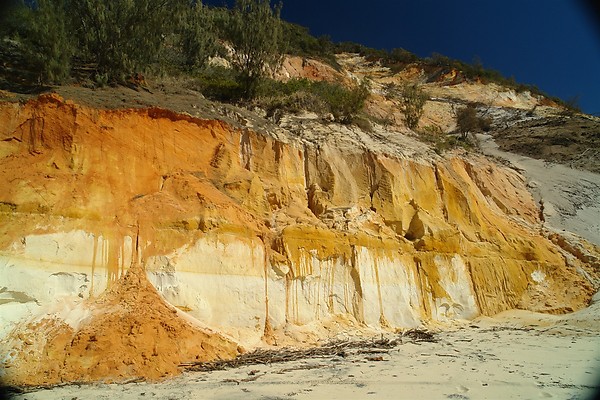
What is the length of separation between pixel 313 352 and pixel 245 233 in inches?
154

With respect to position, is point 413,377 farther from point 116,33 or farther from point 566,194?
point 566,194

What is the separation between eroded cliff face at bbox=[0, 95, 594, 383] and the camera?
10.2 metres

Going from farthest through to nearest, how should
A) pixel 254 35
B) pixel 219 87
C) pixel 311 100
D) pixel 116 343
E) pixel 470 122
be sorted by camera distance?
pixel 470 122, pixel 254 35, pixel 311 100, pixel 219 87, pixel 116 343

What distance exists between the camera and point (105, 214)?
11.3 m

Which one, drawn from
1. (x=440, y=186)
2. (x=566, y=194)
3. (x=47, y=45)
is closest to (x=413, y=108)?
(x=566, y=194)

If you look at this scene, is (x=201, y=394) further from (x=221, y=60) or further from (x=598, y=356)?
(x=221, y=60)

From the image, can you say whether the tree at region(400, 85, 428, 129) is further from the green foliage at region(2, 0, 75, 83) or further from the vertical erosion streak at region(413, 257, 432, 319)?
the green foliage at region(2, 0, 75, 83)

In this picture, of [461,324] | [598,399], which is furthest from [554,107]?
[598,399]

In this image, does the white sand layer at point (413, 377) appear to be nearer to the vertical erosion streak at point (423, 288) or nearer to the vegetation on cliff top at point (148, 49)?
the vertical erosion streak at point (423, 288)

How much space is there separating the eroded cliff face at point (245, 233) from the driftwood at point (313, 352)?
646mm

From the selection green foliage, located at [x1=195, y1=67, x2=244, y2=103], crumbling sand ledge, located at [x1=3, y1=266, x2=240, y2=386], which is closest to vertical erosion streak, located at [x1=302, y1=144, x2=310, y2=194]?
green foliage, located at [x1=195, y1=67, x2=244, y2=103]

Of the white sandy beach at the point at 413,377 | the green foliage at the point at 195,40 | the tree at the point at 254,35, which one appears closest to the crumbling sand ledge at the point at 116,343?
the white sandy beach at the point at 413,377

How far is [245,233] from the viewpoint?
523 inches

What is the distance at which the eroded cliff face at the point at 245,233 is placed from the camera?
1023cm
